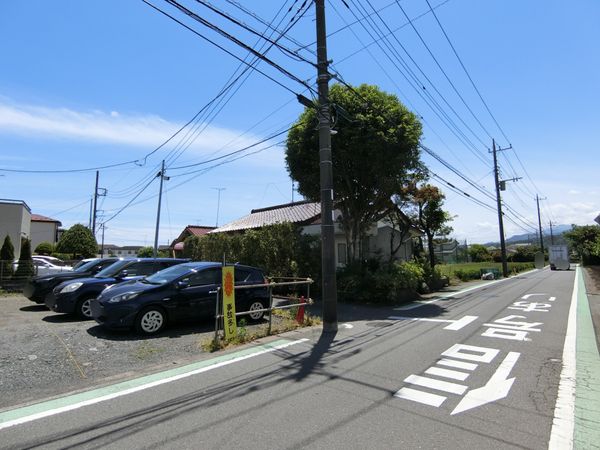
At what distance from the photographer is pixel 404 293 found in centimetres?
1560

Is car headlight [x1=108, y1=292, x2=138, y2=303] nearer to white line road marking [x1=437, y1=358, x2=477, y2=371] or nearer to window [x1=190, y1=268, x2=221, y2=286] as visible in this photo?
window [x1=190, y1=268, x2=221, y2=286]

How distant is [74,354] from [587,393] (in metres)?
7.99

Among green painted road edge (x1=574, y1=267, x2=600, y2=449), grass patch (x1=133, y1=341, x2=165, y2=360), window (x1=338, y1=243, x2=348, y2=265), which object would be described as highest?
window (x1=338, y1=243, x2=348, y2=265)

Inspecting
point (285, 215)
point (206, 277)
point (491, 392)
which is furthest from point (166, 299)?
point (285, 215)

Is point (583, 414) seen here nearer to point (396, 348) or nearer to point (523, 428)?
point (523, 428)

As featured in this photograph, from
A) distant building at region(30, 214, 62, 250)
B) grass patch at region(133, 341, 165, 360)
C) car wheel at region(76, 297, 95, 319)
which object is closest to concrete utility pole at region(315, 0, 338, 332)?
grass patch at region(133, 341, 165, 360)

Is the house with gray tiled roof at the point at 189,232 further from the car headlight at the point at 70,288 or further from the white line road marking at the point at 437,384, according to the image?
the white line road marking at the point at 437,384

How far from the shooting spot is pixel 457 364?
642 centimetres

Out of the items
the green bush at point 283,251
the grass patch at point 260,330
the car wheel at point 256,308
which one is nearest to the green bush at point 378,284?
the green bush at point 283,251

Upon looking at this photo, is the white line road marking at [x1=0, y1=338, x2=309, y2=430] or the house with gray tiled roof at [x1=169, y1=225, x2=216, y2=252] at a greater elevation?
the house with gray tiled roof at [x1=169, y1=225, x2=216, y2=252]

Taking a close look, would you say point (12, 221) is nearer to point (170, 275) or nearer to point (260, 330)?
point (170, 275)

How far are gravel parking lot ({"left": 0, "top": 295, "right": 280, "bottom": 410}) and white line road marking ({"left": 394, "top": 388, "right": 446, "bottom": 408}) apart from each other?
3637mm

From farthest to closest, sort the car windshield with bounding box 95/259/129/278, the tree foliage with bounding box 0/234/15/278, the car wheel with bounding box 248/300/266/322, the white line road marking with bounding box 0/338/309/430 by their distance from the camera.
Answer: the tree foliage with bounding box 0/234/15/278, the car windshield with bounding box 95/259/129/278, the car wheel with bounding box 248/300/266/322, the white line road marking with bounding box 0/338/309/430

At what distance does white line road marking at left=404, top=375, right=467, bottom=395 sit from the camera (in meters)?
5.19
